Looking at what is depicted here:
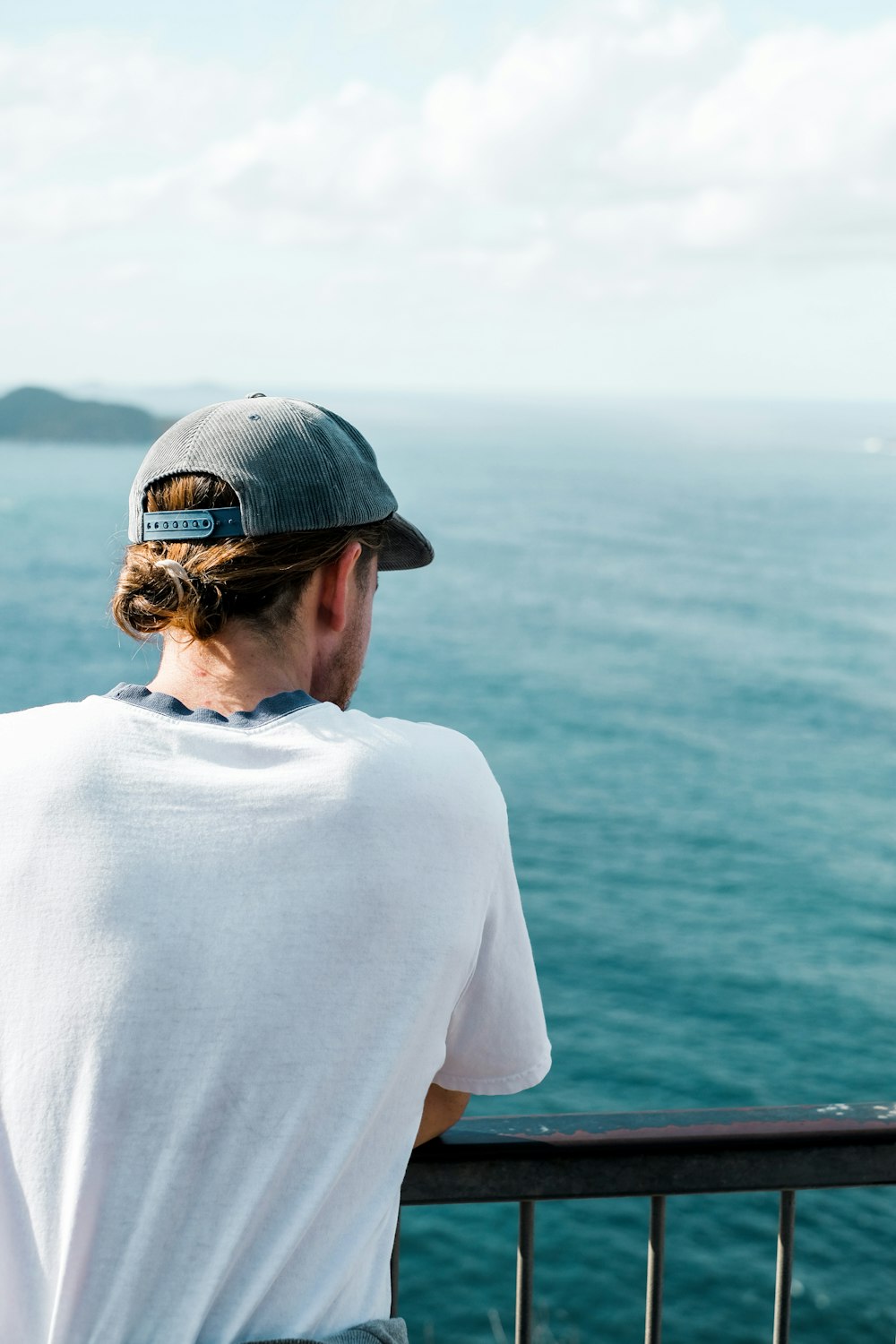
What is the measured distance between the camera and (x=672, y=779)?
58312 mm

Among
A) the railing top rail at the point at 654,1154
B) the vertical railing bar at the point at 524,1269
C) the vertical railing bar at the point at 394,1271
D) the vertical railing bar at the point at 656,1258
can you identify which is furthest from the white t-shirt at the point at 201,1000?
the vertical railing bar at the point at 656,1258

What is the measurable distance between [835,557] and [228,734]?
11547 cm

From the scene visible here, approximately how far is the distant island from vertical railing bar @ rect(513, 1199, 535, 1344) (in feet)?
581

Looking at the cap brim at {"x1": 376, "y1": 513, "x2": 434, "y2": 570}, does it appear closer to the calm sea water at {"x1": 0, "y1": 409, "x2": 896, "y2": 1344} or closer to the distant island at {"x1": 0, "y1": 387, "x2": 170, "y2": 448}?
the calm sea water at {"x1": 0, "y1": 409, "x2": 896, "y2": 1344}

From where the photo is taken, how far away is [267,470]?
5.54 feet

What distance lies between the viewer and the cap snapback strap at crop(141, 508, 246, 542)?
5.47ft

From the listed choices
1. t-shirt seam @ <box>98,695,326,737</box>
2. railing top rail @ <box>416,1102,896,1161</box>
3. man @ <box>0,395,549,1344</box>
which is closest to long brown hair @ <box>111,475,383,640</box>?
man @ <box>0,395,549,1344</box>

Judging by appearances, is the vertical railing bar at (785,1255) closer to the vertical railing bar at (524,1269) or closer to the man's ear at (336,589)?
the vertical railing bar at (524,1269)

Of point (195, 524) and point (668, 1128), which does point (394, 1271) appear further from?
point (195, 524)

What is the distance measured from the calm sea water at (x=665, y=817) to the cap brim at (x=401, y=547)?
411 mm

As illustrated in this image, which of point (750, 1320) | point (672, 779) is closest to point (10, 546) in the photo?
point (672, 779)

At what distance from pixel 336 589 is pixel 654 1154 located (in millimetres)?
1191

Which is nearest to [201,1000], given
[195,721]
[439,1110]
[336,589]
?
[195,721]

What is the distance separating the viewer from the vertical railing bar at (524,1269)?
2266 mm
